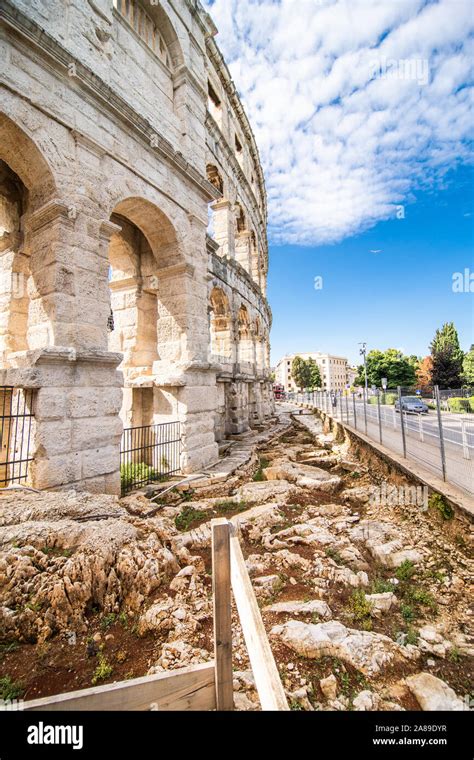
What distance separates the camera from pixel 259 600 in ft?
10.5

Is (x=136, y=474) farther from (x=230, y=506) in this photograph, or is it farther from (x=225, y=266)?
(x=225, y=266)

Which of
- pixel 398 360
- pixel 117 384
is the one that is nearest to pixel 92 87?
pixel 117 384

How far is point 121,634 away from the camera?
268 centimetres

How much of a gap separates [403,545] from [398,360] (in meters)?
44.2

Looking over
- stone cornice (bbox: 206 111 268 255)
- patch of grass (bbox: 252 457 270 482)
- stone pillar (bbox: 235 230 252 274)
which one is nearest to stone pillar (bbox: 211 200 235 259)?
stone cornice (bbox: 206 111 268 255)

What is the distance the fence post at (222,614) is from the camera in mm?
1688

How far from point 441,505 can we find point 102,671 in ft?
16.4

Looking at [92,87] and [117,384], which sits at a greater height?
[92,87]

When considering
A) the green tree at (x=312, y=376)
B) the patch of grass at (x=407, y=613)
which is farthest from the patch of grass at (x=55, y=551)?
the green tree at (x=312, y=376)

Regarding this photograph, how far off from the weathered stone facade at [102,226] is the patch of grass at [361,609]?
12.9ft

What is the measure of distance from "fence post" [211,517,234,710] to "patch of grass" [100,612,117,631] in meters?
1.53

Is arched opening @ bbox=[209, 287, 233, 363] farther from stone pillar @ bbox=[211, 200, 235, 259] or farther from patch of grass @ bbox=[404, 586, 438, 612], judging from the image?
patch of grass @ bbox=[404, 586, 438, 612]

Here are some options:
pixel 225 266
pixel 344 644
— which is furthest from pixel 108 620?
pixel 225 266
